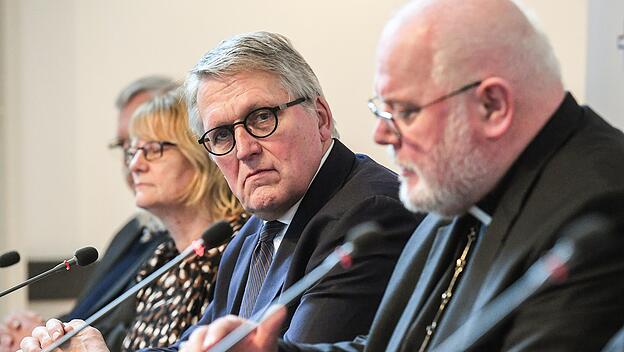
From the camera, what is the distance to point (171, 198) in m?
3.83

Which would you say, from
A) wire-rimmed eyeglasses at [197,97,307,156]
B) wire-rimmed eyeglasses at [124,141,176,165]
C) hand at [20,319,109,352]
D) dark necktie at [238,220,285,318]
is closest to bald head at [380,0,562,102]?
wire-rimmed eyeglasses at [197,97,307,156]

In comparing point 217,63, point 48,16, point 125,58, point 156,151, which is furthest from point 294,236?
point 48,16

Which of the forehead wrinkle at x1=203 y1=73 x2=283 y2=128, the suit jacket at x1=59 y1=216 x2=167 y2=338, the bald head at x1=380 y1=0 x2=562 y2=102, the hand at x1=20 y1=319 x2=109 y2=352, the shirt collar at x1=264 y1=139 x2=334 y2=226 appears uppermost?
the bald head at x1=380 y1=0 x2=562 y2=102

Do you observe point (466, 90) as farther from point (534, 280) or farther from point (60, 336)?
point (60, 336)

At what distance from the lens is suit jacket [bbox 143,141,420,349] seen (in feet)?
8.07

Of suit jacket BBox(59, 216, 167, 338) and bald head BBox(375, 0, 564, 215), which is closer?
bald head BBox(375, 0, 564, 215)

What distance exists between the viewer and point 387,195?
2.66 meters

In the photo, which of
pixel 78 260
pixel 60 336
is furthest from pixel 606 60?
pixel 60 336

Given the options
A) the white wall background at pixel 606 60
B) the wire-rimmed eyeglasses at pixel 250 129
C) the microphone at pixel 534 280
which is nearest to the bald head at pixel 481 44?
the microphone at pixel 534 280

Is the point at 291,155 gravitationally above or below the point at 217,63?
below

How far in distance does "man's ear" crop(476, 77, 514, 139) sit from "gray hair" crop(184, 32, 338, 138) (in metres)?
0.93

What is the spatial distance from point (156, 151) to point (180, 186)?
0.17 metres

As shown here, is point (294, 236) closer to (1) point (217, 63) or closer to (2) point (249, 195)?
(2) point (249, 195)

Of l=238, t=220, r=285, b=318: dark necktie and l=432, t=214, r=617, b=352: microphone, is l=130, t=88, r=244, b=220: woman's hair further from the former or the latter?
l=432, t=214, r=617, b=352: microphone
